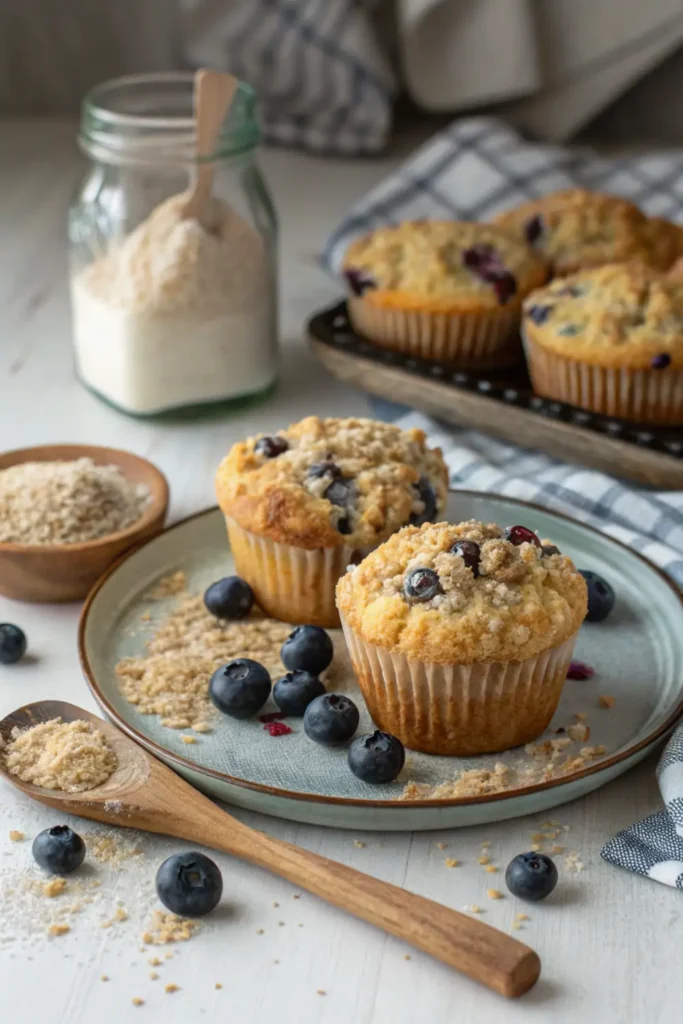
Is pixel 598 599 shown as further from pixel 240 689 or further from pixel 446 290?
pixel 446 290

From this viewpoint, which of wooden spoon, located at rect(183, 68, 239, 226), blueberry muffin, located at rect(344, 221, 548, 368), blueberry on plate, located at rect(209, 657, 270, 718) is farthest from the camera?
blueberry muffin, located at rect(344, 221, 548, 368)

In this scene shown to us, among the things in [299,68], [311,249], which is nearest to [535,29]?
[299,68]

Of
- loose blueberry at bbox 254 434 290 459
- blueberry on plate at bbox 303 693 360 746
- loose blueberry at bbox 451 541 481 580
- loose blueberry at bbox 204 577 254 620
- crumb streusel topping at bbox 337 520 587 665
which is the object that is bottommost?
loose blueberry at bbox 204 577 254 620

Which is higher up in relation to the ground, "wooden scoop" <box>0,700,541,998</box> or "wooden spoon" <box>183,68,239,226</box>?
"wooden spoon" <box>183,68,239,226</box>

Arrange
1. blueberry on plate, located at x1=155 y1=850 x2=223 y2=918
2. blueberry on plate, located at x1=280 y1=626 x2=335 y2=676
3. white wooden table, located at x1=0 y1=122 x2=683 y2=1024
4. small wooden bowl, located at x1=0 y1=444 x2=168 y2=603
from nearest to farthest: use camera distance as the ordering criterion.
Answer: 1. white wooden table, located at x1=0 y1=122 x2=683 y2=1024
2. blueberry on plate, located at x1=155 y1=850 x2=223 y2=918
3. blueberry on plate, located at x1=280 y1=626 x2=335 y2=676
4. small wooden bowl, located at x1=0 y1=444 x2=168 y2=603

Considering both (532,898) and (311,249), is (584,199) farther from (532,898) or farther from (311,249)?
(532,898)

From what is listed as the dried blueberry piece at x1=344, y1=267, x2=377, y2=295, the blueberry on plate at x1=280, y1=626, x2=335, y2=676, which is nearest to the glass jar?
the dried blueberry piece at x1=344, y1=267, x2=377, y2=295

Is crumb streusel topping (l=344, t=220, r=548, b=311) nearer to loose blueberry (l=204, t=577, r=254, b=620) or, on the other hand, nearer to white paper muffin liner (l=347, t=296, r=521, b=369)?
white paper muffin liner (l=347, t=296, r=521, b=369)
